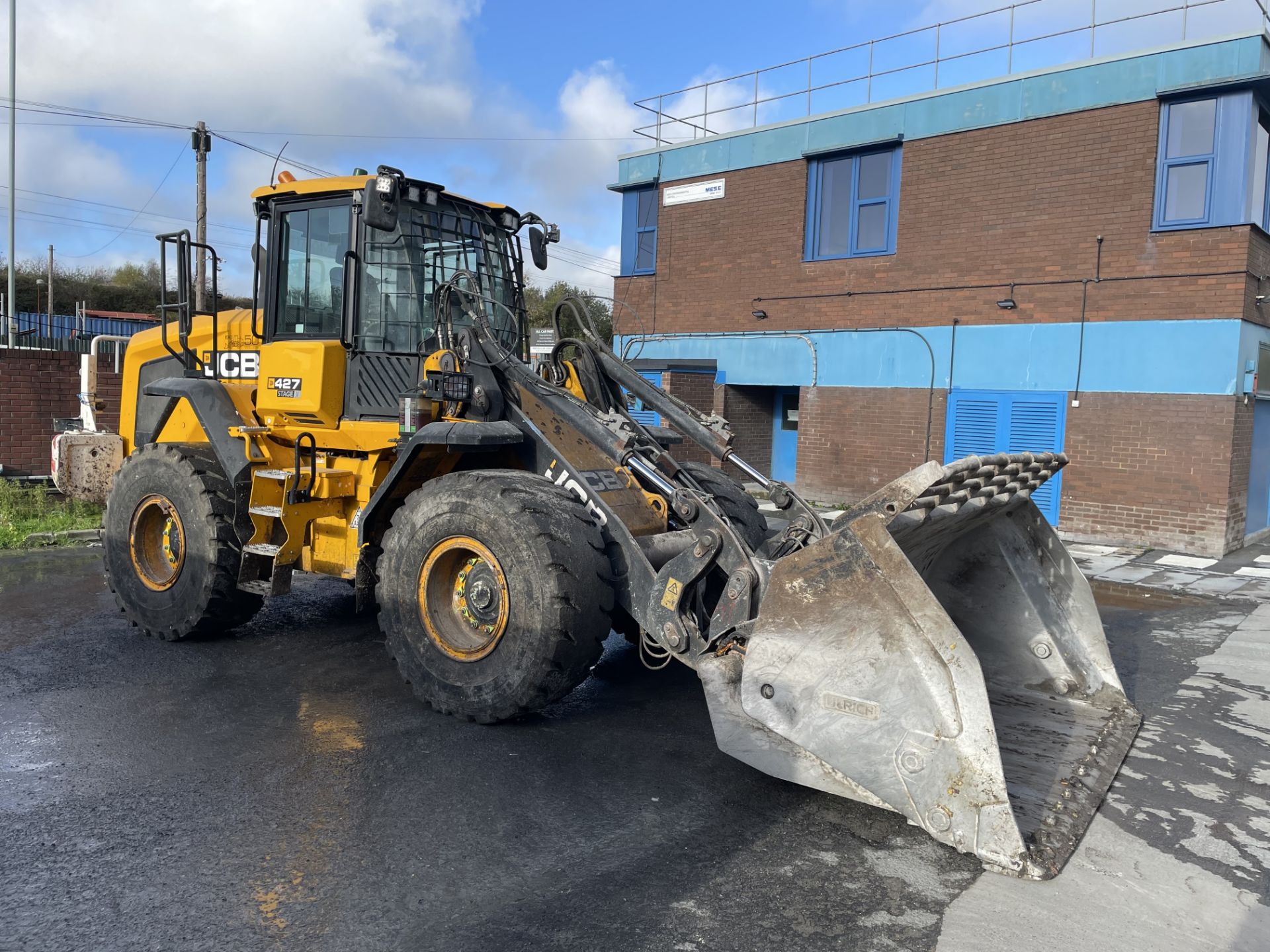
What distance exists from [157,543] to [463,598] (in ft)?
10.0

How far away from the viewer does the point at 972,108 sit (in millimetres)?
13492

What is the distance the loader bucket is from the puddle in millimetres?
4383

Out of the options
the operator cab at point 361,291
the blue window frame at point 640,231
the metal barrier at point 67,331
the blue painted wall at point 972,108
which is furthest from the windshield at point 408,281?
the blue window frame at point 640,231

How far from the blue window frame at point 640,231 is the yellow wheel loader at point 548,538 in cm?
1079

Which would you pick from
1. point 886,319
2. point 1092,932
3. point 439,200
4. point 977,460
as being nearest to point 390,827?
point 1092,932

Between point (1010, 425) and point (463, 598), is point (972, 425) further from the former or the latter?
point (463, 598)

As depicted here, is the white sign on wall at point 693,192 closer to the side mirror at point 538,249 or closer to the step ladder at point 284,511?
the side mirror at point 538,249

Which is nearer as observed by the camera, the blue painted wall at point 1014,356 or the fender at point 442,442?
the fender at point 442,442

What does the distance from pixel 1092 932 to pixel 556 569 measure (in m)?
2.65

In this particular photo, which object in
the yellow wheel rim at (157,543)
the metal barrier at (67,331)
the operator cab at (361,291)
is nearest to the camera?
the operator cab at (361,291)

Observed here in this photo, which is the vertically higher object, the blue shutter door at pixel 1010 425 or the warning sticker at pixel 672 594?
the blue shutter door at pixel 1010 425

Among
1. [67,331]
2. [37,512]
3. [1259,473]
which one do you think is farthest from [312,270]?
[67,331]

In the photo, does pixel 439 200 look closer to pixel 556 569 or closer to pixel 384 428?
pixel 384 428

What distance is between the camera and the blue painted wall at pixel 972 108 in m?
11.6
